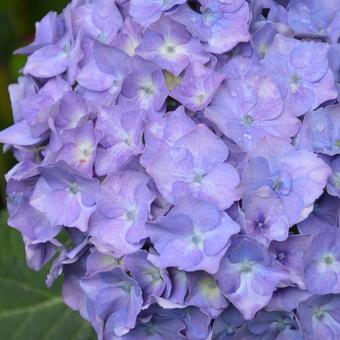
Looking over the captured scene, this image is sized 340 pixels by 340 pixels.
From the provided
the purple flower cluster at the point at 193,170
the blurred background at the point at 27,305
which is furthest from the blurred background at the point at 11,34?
the purple flower cluster at the point at 193,170

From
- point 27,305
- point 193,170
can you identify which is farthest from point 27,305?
point 193,170

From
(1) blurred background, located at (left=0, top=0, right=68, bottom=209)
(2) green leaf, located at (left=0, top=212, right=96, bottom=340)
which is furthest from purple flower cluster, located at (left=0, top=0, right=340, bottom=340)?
(1) blurred background, located at (left=0, top=0, right=68, bottom=209)

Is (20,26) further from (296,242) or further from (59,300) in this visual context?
(296,242)

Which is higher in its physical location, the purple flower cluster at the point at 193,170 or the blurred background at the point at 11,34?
the purple flower cluster at the point at 193,170

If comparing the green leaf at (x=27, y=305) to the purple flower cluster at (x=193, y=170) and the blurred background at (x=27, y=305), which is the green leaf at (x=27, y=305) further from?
the purple flower cluster at (x=193, y=170)

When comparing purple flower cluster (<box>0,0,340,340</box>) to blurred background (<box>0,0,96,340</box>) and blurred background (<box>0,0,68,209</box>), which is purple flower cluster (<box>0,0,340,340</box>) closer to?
blurred background (<box>0,0,96,340</box>)

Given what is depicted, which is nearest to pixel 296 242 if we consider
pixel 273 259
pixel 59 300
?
pixel 273 259
